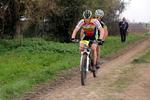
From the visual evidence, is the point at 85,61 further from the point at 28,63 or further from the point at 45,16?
the point at 45,16

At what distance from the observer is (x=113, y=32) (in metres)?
31.4

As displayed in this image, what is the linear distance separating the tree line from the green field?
162 cm

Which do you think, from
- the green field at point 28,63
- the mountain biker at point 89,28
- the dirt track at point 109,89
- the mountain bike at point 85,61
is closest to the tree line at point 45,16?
the green field at point 28,63

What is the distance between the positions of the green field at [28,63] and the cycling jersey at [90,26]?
7.28 feet

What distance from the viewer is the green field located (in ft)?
25.1

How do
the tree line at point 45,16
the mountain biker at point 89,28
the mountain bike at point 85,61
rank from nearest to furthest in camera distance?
the mountain bike at point 85,61 < the mountain biker at point 89,28 < the tree line at point 45,16

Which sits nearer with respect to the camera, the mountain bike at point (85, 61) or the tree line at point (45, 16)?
the mountain bike at point (85, 61)

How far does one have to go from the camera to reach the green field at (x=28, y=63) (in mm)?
7641

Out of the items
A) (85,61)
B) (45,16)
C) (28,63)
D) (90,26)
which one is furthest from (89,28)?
(45,16)

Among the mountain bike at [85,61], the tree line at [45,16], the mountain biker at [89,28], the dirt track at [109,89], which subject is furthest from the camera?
the tree line at [45,16]

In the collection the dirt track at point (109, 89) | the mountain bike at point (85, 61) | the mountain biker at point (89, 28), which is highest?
the mountain biker at point (89, 28)

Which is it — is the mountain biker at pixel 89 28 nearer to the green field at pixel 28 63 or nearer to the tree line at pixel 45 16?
the green field at pixel 28 63

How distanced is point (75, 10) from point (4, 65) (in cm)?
1028

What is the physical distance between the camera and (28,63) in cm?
1108
